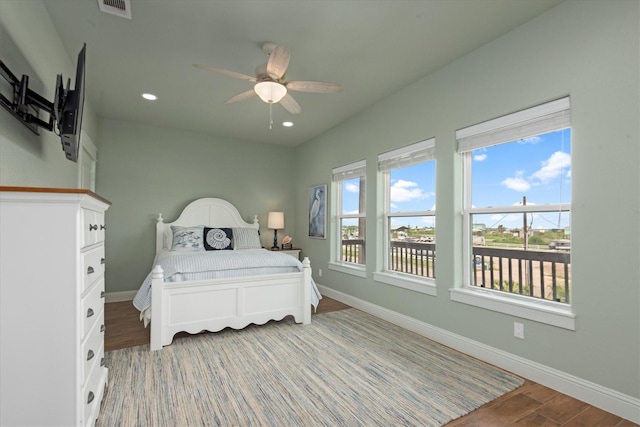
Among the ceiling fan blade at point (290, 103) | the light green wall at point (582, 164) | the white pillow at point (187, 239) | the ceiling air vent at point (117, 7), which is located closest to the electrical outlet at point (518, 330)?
the light green wall at point (582, 164)

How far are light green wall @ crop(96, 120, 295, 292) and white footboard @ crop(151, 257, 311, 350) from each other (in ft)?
7.33

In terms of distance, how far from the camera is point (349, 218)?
15.1 ft

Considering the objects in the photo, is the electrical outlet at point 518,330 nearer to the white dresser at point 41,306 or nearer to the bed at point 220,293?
the bed at point 220,293

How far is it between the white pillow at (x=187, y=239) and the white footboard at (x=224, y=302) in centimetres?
149

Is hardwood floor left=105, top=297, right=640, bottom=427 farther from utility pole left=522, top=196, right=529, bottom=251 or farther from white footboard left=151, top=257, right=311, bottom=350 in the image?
white footboard left=151, top=257, right=311, bottom=350

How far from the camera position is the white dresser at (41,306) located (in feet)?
4.00

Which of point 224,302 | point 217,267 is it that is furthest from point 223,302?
point 217,267

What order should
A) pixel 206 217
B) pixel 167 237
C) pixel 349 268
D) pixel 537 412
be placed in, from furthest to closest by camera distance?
pixel 206 217
pixel 167 237
pixel 349 268
pixel 537 412

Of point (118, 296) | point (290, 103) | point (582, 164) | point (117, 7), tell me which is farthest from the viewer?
point (118, 296)

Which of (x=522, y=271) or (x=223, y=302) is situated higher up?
(x=522, y=271)

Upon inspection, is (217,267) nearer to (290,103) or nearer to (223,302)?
(223,302)

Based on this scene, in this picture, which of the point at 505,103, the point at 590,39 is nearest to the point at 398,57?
the point at 505,103

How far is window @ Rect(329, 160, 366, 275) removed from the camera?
171 inches

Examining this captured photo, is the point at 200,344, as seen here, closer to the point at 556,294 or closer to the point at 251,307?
the point at 251,307
